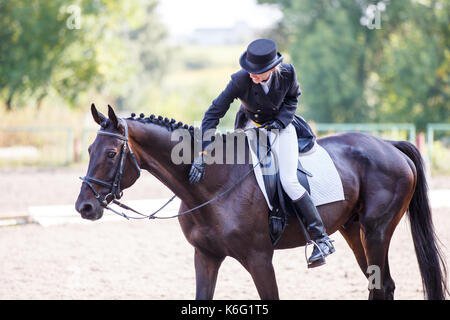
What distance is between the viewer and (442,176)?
1555 centimetres

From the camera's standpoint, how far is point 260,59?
12.3 ft

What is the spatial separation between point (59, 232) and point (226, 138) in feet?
17.3

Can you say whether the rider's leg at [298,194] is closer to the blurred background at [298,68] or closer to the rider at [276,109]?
the rider at [276,109]

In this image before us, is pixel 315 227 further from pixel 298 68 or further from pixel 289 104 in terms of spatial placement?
pixel 298 68

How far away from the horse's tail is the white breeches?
1615 millimetres

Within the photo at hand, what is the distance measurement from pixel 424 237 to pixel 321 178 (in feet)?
4.53

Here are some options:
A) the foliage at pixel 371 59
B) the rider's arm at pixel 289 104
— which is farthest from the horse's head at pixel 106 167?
the foliage at pixel 371 59

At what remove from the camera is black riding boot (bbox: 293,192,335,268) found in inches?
157

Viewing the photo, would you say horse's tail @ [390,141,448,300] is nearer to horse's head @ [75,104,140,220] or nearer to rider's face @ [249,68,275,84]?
rider's face @ [249,68,275,84]

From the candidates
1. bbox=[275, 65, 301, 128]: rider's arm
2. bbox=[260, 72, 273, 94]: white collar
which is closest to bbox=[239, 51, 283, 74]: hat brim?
bbox=[260, 72, 273, 94]: white collar

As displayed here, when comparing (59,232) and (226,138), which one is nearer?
(226,138)
